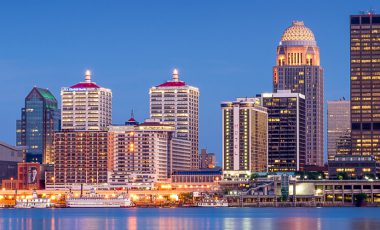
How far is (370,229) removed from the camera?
196 m

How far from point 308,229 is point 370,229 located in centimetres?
966

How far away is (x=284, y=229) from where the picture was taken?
656ft

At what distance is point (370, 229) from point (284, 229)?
13.6m

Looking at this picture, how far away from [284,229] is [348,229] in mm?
9978

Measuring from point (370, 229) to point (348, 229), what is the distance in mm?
4757

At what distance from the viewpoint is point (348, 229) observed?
19925 cm

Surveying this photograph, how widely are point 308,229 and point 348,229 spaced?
6.42m
